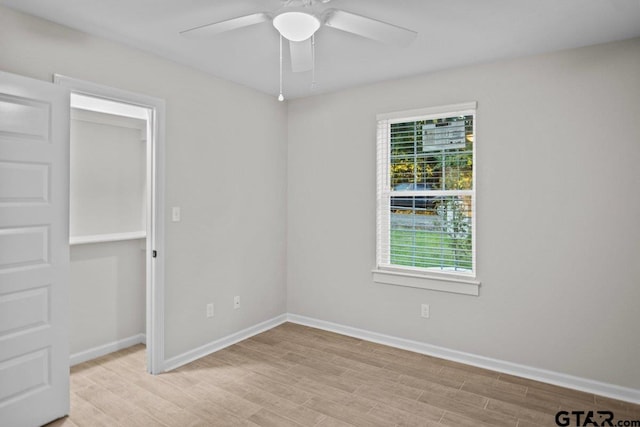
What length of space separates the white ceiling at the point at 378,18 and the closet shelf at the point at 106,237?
162 cm

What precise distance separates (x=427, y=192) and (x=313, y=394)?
75.9 inches

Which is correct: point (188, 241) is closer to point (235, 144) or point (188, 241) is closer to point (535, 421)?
point (235, 144)

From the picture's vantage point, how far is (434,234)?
3.40 metres

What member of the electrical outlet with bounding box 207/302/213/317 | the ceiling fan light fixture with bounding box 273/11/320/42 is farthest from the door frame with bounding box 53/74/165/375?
the ceiling fan light fixture with bounding box 273/11/320/42

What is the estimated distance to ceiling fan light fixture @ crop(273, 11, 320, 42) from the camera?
6.11 feet

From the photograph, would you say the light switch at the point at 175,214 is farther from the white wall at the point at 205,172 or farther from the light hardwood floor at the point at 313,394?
the light hardwood floor at the point at 313,394

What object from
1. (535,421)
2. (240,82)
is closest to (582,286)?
(535,421)

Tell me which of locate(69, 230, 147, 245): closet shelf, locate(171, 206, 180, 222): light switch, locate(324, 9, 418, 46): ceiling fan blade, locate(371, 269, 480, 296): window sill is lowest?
locate(371, 269, 480, 296): window sill

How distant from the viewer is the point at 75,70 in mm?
2463

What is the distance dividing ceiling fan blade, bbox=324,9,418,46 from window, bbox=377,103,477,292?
1.40 meters

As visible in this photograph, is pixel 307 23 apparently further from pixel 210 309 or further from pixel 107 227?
pixel 107 227

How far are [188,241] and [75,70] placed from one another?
1459 mm
